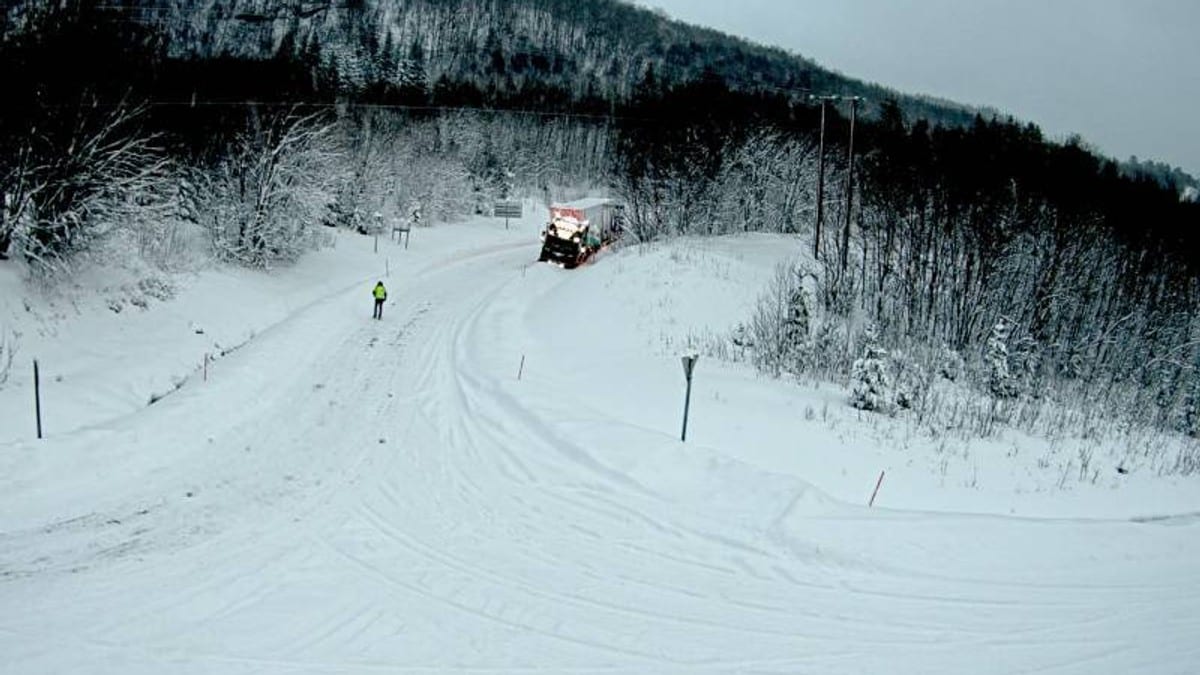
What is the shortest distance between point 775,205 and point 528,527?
45.9m

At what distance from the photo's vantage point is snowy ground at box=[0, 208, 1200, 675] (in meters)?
7.05

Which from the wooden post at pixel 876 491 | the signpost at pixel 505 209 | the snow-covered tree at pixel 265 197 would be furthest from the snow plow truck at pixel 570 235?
the wooden post at pixel 876 491

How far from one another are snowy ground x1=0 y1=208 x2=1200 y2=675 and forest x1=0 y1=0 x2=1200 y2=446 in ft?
11.5

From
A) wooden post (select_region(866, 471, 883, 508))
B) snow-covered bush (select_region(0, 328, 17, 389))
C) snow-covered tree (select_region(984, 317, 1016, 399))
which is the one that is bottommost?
snow-covered bush (select_region(0, 328, 17, 389))

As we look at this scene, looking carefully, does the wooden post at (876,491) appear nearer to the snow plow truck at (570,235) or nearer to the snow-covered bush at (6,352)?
the snow-covered bush at (6,352)

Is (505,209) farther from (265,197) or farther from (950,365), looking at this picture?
(950,365)

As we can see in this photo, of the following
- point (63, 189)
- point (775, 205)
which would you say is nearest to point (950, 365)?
point (63, 189)

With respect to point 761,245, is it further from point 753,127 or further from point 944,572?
point 944,572

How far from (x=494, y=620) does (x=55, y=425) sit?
382 inches

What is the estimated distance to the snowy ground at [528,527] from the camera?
705 centimetres

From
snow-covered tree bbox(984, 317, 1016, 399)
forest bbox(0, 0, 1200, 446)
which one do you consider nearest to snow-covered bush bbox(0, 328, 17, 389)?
forest bbox(0, 0, 1200, 446)

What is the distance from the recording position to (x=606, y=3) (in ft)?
596

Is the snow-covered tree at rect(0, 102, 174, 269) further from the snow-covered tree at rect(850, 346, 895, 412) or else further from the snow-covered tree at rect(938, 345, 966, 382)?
the snow-covered tree at rect(938, 345, 966, 382)

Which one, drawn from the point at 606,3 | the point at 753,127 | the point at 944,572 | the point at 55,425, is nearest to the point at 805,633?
the point at 944,572
